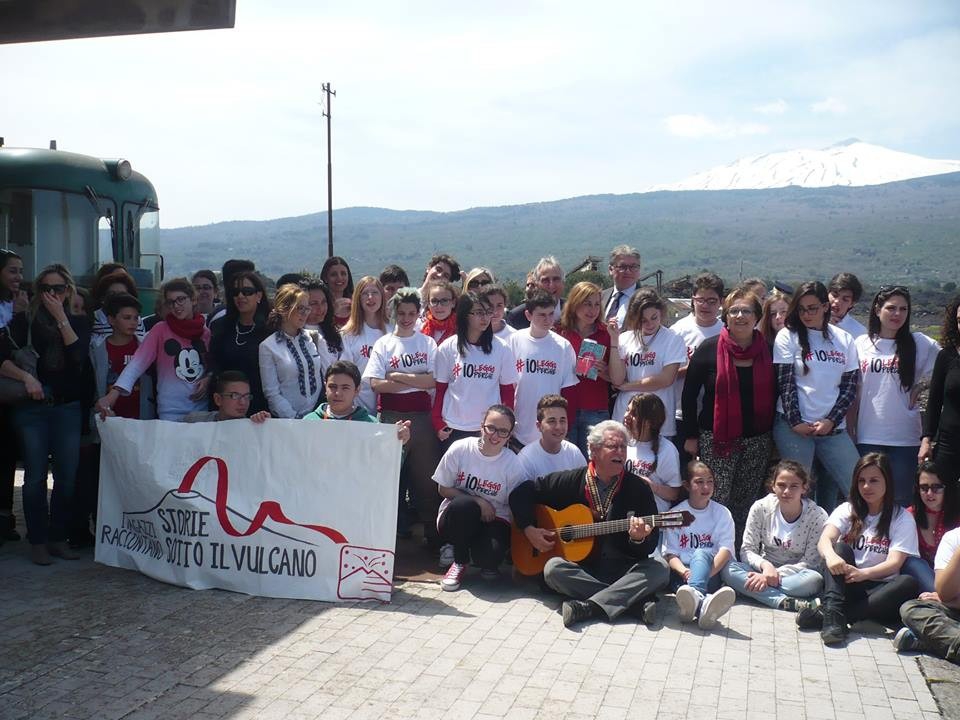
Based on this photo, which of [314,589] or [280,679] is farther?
[314,589]

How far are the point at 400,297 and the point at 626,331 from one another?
5.87ft

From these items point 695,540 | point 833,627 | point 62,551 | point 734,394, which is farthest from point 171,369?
point 833,627

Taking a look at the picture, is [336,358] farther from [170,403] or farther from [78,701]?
[78,701]

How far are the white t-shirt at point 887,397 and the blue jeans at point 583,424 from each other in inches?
74.8

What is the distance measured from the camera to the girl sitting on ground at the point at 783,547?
6.16m

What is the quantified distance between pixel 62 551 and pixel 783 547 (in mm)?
5210

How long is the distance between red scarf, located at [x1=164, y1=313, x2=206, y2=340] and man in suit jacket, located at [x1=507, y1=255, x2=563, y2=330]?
99.1 inches

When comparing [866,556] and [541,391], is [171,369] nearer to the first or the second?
[541,391]

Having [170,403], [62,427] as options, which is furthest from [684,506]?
[62,427]

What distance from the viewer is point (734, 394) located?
693 cm

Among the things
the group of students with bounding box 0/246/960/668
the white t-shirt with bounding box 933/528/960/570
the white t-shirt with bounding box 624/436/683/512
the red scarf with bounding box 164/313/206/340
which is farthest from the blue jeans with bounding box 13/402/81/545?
the white t-shirt with bounding box 933/528/960/570

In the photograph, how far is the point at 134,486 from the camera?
22.4 feet

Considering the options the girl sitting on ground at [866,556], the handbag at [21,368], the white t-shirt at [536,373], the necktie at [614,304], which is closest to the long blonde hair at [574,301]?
the white t-shirt at [536,373]

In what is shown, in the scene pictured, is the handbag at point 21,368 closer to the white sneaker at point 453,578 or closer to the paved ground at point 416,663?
the paved ground at point 416,663
